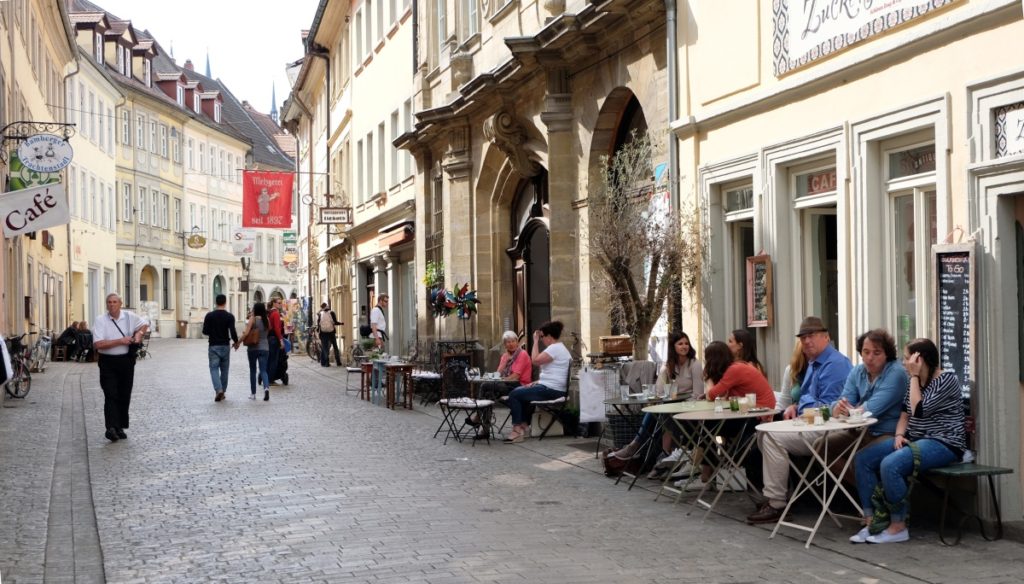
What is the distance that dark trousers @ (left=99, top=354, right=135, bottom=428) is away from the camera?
15008 millimetres

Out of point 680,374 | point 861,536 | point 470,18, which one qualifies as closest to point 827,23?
point 680,374

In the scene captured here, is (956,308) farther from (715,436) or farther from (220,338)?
(220,338)

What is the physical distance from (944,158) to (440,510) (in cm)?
425

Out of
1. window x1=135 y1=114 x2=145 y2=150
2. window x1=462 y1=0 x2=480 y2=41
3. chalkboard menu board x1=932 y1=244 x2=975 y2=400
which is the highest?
window x1=135 y1=114 x2=145 y2=150

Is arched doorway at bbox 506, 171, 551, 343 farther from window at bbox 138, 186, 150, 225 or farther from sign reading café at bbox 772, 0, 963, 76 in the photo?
window at bbox 138, 186, 150, 225

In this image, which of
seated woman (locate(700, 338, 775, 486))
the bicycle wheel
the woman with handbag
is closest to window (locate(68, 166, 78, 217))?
the bicycle wheel

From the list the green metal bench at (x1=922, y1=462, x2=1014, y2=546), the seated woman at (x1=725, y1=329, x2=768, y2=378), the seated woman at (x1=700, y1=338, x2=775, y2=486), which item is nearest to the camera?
the green metal bench at (x1=922, y1=462, x2=1014, y2=546)

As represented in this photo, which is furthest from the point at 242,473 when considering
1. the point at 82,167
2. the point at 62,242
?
the point at 82,167

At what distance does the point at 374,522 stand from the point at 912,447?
3.56 metres

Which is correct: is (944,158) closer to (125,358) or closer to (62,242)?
(125,358)

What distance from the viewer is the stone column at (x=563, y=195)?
17859 millimetres

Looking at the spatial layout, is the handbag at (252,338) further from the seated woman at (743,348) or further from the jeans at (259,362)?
the seated woman at (743,348)

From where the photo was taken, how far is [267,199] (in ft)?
126

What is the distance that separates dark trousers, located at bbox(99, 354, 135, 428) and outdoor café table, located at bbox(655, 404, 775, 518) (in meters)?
7.39
